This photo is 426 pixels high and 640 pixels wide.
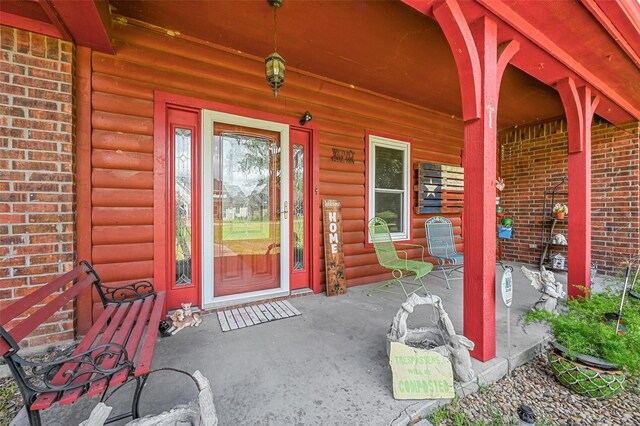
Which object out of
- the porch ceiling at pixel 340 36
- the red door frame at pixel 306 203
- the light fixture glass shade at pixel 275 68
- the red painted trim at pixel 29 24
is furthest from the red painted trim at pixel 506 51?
the red painted trim at pixel 29 24

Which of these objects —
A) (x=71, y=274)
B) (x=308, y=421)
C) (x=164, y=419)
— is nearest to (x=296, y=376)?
(x=308, y=421)

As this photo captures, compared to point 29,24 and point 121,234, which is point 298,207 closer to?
point 121,234

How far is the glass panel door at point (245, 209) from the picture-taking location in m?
2.68

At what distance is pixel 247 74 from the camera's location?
2.69m

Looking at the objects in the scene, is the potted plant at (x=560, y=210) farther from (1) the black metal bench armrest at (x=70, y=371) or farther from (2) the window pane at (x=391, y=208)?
(1) the black metal bench armrest at (x=70, y=371)

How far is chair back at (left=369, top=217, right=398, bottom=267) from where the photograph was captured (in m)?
3.24

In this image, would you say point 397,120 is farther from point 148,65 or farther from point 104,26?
point 104,26

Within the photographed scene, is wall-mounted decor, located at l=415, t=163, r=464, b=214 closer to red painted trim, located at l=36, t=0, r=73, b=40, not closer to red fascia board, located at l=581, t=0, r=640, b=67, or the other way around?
red fascia board, located at l=581, t=0, r=640, b=67

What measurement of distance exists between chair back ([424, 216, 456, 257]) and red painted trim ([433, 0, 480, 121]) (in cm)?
240

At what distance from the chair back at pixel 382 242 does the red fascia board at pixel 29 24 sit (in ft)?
10.6

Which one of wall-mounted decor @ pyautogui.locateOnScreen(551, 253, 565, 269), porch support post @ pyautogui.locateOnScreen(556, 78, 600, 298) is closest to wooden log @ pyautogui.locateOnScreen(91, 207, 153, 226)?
porch support post @ pyautogui.locateOnScreen(556, 78, 600, 298)

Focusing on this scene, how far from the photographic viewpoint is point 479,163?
1.72 m

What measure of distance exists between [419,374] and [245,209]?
6.84 feet

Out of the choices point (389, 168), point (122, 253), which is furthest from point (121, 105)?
point (389, 168)
